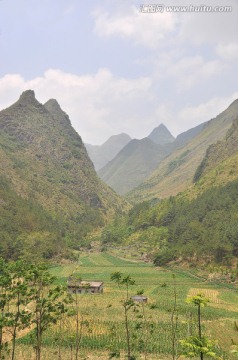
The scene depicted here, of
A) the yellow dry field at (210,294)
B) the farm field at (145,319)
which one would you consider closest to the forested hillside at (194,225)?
the farm field at (145,319)

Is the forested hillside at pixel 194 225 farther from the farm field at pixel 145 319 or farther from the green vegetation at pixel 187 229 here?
the farm field at pixel 145 319

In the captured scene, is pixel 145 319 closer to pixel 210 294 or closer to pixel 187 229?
pixel 210 294

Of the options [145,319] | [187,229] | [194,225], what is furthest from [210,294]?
[187,229]

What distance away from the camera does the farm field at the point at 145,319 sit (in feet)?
140

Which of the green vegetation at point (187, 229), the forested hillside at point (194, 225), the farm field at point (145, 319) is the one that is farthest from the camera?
the forested hillside at point (194, 225)

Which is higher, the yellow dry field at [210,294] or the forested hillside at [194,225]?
the forested hillside at [194,225]

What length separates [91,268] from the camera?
108 meters

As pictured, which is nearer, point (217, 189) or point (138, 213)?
point (217, 189)

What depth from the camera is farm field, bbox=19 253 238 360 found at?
42781mm

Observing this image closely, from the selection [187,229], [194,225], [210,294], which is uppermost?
[194,225]

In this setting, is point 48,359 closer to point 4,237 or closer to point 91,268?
point 91,268

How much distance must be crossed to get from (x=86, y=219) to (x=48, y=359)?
15060cm

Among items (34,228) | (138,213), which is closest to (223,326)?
(34,228)

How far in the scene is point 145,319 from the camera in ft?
137
